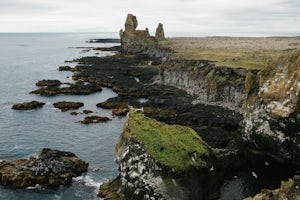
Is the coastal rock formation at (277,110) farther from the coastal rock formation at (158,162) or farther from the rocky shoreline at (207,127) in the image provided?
the coastal rock formation at (158,162)

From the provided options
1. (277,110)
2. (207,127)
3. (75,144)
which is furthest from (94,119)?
(277,110)

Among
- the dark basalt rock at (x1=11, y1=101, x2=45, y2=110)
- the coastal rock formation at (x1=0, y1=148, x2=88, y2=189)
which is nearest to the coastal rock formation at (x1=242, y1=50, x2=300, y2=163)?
the coastal rock formation at (x1=0, y1=148, x2=88, y2=189)

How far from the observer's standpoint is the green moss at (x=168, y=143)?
122 ft

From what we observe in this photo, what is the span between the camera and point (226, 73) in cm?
8462

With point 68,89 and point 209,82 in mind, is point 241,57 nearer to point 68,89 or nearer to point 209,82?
point 209,82

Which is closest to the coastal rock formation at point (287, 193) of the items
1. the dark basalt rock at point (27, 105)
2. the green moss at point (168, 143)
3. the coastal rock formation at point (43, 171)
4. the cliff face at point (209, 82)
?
the green moss at point (168, 143)

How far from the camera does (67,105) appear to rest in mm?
85188

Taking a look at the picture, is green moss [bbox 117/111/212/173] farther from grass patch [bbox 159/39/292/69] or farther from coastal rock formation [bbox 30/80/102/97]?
coastal rock formation [bbox 30/80/102/97]

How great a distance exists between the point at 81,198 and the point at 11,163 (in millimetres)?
13329

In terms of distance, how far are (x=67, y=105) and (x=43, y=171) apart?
133 ft

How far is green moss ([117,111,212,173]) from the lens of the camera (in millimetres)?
37281

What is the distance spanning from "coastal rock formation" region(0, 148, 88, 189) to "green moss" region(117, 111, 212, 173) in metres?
11.0

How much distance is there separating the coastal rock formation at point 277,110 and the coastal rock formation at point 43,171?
25.4 meters

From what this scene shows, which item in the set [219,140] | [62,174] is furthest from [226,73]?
[62,174]
